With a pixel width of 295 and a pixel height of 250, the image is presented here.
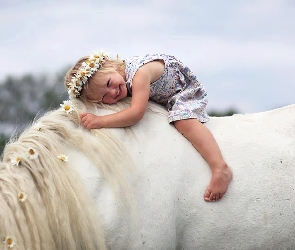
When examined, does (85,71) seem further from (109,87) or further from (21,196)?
(21,196)

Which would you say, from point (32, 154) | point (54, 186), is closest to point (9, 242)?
point (54, 186)

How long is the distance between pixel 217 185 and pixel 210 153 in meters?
0.16

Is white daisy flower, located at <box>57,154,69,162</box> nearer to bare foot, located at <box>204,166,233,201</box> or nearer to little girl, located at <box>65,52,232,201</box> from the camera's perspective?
little girl, located at <box>65,52,232,201</box>

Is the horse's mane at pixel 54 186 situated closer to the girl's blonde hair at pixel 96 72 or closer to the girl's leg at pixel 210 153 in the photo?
the girl's blonde hair at pixel 96 72

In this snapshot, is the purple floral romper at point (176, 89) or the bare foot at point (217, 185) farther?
the purple floral romper at point (176, 89)

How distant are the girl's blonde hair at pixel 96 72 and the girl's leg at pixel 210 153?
15.7 inches

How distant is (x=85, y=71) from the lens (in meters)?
2.94

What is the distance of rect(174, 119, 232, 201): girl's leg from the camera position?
2861 millimetres

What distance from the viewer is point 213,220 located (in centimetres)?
287

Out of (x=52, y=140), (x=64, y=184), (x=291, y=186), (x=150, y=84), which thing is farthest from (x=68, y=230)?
(x=291, y=186)

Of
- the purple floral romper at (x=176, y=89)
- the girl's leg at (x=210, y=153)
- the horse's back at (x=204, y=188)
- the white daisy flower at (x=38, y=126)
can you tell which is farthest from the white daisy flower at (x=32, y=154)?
the girl's leg at (x=210, y=153)

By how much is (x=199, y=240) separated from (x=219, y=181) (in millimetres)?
298

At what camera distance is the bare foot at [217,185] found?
9.37 ft

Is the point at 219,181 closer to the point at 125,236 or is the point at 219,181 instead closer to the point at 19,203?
the point at 125,236
